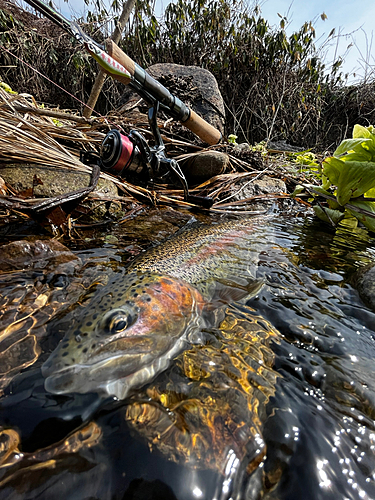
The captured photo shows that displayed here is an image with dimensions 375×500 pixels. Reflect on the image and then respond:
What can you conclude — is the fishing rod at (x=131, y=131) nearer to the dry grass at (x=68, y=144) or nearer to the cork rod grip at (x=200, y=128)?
the cork rod grip at (x=200, y=128)

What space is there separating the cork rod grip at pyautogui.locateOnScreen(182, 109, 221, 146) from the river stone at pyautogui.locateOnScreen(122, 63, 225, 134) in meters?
Answer: 3.26

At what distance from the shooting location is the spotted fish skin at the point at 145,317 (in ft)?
3.77

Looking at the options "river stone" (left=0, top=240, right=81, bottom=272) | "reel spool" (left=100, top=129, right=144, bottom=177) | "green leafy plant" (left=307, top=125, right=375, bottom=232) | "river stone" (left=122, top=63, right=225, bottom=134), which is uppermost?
"river stone" (left=122, top=63, right=225, bottom=134)

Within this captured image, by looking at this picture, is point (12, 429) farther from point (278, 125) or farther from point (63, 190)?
point (278, 125)

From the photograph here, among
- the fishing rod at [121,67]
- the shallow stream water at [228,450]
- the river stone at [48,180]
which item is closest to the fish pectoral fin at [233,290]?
the shallow stream water at [228,450]

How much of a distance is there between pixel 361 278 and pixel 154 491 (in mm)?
2147

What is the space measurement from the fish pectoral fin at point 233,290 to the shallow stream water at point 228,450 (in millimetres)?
142

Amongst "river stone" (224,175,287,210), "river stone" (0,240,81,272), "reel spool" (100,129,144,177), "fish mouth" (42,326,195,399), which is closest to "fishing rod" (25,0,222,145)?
"reel spool" (100,129,144,177)

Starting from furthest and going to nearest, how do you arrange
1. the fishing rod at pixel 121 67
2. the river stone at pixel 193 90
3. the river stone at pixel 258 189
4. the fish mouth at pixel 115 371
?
the river stone at pixel 193 90
the river stone at pixel 258 189
the fishing rod at pixel 121 67
the fish mouth at pixel 115 371

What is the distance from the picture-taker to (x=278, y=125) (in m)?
12.9

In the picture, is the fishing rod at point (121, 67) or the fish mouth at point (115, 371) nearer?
the fish mouth at point (115, 371)

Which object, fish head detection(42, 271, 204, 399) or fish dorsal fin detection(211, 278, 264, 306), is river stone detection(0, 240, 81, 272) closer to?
fish head detection(42, 271, 204, 399)

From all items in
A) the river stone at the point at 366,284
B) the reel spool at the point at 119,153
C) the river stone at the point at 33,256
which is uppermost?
the reel spool at the point at 119,153

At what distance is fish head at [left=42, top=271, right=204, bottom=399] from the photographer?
1131 millimetres
